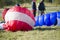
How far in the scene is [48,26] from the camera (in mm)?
14625

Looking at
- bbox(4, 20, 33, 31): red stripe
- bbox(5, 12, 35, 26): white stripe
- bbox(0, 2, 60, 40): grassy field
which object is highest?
bbox(5, 12, 35, 26): white stripe

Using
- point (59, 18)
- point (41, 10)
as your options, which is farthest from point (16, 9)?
point (41, 10)

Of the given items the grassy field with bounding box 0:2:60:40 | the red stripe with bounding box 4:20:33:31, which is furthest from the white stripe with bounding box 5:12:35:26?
the grassy field with bounding box 0:2:60:40

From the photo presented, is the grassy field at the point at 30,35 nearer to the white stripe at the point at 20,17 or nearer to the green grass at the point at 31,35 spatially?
the green grass at the point at 31,35

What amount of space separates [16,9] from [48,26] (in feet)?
8.22

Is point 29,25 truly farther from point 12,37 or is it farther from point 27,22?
point 12,37

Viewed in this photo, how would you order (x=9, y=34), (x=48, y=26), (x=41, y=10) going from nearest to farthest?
(x=9, y=34), (x=48, y=26), (x=41, y=10)

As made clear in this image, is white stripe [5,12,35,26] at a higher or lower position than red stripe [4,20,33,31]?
higher

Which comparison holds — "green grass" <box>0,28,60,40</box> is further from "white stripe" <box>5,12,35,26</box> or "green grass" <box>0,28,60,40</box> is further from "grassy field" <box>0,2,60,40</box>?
"white stripe" <box>5,12,35,26</box>

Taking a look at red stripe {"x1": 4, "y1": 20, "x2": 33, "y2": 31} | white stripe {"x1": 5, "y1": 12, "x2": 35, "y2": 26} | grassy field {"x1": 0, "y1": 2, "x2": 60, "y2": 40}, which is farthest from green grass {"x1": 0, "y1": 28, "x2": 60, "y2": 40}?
white stripe {"x1": 5, "y1": 12, "x2": 35, "y2": 26}

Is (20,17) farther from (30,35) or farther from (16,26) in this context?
(30,35)

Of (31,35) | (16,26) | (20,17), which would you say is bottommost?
(31,35)

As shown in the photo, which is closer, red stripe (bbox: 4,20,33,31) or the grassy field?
the grassy field

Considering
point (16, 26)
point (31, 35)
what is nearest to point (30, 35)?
point (31, 35)
